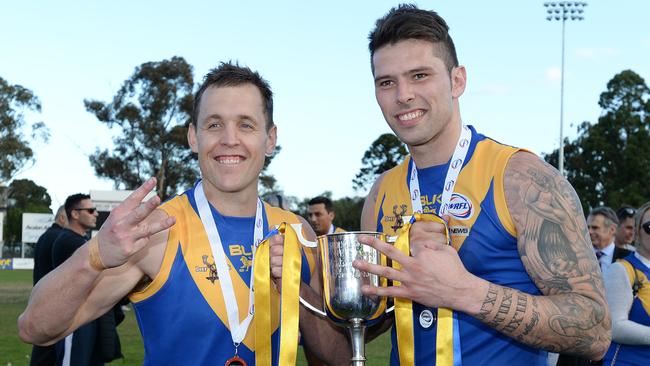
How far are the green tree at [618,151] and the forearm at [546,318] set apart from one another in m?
44.4

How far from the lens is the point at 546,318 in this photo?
2.75 m

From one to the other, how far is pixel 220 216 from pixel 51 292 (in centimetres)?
88

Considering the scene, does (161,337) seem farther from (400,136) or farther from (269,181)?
(269,181)

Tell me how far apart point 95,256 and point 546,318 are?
1742 mm

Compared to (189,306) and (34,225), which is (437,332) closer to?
(189,306)

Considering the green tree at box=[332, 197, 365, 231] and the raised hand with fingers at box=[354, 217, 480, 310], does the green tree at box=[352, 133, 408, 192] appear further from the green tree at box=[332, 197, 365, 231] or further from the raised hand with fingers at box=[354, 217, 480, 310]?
the raised hand with fingers at box=[354, 217, 480, 310]

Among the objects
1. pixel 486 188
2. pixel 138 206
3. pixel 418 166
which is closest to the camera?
pixel 138 206

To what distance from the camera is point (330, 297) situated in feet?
9.39

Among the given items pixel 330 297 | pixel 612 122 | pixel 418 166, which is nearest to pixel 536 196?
pixel 418 166

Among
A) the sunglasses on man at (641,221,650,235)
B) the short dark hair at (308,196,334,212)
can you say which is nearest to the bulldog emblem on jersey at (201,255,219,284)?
the sunglasses on man at (641,221,650,235)

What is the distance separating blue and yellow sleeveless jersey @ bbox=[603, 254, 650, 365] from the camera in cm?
562

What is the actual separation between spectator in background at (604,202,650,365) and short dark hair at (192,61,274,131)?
3468 millimetres

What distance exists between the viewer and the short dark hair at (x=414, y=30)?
Answer: 3.16 meters

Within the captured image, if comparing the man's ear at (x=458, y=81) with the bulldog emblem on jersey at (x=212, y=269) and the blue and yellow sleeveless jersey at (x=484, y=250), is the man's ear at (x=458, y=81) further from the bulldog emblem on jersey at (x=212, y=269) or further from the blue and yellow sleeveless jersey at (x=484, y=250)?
the bulldog emblem on jersey at (x=212, y=269)
